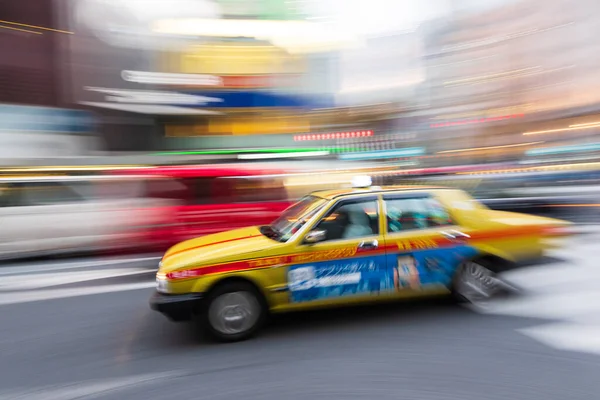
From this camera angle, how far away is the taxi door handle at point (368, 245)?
4.72 m

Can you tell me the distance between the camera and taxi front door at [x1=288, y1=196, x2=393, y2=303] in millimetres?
4566

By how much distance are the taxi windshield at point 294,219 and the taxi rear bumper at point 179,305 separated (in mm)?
1038

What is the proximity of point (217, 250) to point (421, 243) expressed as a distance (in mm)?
2141

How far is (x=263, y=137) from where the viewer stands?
2169 centimetres

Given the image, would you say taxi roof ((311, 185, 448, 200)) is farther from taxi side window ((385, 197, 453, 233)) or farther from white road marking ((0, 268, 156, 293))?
white road marking ((0, 268, 156, 293))

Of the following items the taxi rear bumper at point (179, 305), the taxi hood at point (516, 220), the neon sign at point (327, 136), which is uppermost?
the neon sign at point (327, 136)

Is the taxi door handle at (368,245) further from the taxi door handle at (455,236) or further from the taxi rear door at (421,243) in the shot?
the taxi door handle at (455,236)

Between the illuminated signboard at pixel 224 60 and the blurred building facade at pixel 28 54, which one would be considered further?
the illuminated signboard at pixel 224 60

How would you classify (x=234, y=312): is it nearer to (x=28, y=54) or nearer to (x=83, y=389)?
(x=83, y=389)

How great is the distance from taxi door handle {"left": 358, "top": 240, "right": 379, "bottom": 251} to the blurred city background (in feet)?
4.64

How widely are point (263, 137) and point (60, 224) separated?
13.2 meters

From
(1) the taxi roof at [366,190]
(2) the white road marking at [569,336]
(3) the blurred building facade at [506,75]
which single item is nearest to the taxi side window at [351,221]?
(1) the taxi roof at [366,190]

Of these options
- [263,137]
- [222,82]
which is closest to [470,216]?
[263,137]

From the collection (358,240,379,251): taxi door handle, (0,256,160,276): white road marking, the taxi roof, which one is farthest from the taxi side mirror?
(0,256,160,276): white road marking
